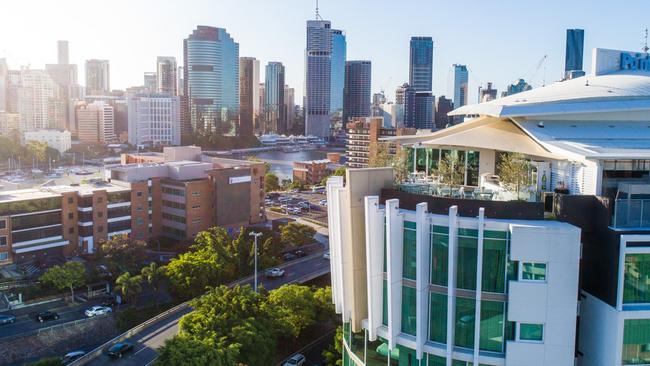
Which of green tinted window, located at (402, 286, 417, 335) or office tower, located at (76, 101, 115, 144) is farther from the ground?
office tower, located at (76, 101, 115, 144)

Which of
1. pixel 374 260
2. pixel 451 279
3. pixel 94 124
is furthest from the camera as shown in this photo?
pixel 94 124

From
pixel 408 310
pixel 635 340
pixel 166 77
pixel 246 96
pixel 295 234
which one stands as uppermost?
pixel 166 77

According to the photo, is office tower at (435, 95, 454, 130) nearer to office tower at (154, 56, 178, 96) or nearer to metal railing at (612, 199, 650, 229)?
office tower at (154, 56, 178, 96)

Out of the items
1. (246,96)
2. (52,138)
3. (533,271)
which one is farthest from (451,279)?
(246,96)

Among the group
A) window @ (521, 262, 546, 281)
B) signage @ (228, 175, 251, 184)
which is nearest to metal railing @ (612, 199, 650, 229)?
window @ (521, 262, 546, 281)

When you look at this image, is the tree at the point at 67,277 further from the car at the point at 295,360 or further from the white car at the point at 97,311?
the car at the point at 295,360

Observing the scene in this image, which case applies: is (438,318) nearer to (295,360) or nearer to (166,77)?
(295,360)
